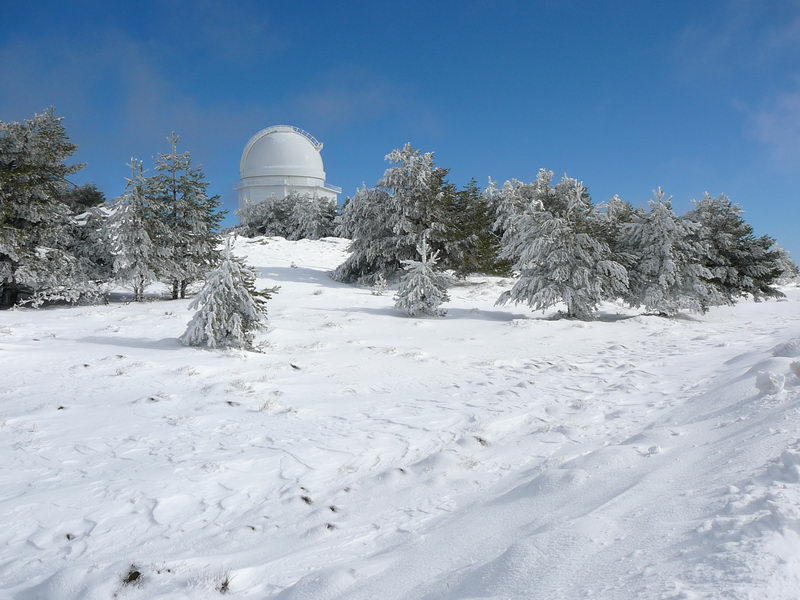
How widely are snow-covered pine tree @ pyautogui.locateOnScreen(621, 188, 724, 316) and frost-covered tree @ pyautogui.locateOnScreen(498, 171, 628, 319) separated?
1023mm

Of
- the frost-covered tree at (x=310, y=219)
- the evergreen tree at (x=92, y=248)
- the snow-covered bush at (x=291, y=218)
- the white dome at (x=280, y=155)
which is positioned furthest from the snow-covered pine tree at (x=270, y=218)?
the evergreen tree at (x=92, y=248)

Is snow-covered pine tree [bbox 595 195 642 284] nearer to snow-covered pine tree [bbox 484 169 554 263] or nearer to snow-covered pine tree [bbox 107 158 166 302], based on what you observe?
snow-covered pine tree [bbox 484 169 554 263]

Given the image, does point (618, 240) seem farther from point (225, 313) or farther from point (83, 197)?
point (83, 197)

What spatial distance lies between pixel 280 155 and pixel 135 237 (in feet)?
146

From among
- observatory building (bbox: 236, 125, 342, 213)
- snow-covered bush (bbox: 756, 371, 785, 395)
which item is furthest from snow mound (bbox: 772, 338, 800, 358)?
observatory building (bbox: 236, 125, 342, 213)

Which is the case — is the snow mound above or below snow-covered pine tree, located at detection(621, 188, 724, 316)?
below

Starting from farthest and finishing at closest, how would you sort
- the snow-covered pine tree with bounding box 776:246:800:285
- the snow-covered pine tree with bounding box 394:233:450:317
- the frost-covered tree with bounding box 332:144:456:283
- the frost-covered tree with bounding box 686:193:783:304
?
the snow-covered pine tree with bounding box 776:246:800:285, the frost-covered tree with bounding box 332:144:456:283, the frost-covered tree with bounding box 686:193:783:304, the snow-covered pine tree with bounding box 394:233:450:317

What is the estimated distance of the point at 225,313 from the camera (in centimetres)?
1011

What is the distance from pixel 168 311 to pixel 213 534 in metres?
13.9

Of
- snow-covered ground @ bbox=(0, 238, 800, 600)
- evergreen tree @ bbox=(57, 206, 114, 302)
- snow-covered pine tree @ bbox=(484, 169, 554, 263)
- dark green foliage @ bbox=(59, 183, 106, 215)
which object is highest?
snow-covered pine tree @ bbox=(484, 169, 554, 263)

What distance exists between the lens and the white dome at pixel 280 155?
59.6m

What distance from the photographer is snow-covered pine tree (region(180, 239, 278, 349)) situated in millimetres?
10047

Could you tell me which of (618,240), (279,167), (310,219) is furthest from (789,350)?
(279,167)

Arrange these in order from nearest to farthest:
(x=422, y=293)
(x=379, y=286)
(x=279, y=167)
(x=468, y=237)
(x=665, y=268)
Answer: (x=422, y=293) < (x=665, y=268) < (x=379, y=286) < (x=468, y=237) < (x=279, y=167)
